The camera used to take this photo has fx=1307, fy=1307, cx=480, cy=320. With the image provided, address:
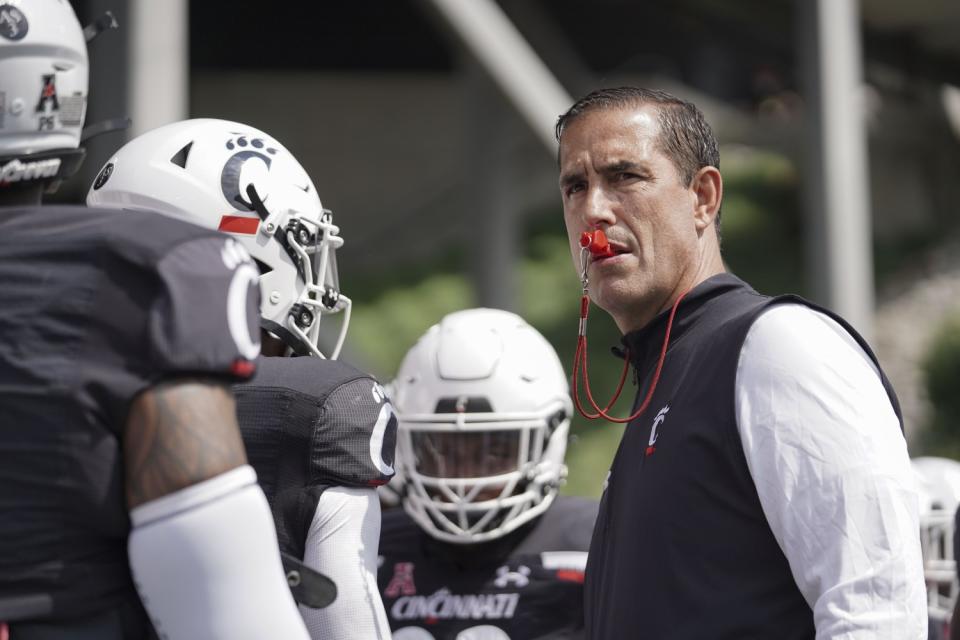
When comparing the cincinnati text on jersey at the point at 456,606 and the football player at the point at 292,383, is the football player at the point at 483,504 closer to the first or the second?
the cincinnati text on jersey at the point at 456,606

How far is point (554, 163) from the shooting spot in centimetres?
988

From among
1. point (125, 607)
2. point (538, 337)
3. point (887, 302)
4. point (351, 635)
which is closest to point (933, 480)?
point (538, 337)

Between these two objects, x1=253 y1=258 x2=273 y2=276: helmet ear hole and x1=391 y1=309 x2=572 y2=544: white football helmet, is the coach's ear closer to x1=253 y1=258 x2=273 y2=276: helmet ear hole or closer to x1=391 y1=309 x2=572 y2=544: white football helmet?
x1=253 y1=258 x2=273 y2=276: helmet ear hole

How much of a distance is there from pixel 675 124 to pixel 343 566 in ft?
3.41

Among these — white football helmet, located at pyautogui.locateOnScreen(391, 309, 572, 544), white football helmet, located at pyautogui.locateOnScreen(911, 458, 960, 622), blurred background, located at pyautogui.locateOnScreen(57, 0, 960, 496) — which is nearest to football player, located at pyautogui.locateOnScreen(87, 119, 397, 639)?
white football helmet, located at pyautogui.locateOnScreen(391, 309, 572, 544)

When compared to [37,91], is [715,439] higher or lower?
lower

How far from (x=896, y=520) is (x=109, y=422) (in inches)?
44.7

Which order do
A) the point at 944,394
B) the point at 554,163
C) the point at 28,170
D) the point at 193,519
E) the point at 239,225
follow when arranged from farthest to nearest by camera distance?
the point at 554,163, the point at 944,394, the point at 239,225, the point at 28,170, the point at 193,519

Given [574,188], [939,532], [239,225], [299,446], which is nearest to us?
[299,446]

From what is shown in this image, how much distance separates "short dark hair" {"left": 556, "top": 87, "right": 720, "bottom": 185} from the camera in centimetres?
246

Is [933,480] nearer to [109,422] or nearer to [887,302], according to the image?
[109,422]

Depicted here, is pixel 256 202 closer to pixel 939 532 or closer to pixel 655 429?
pixel 655 429

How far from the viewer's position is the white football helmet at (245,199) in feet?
7.81

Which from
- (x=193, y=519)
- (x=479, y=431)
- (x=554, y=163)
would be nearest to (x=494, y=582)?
(x=479, y=431)
